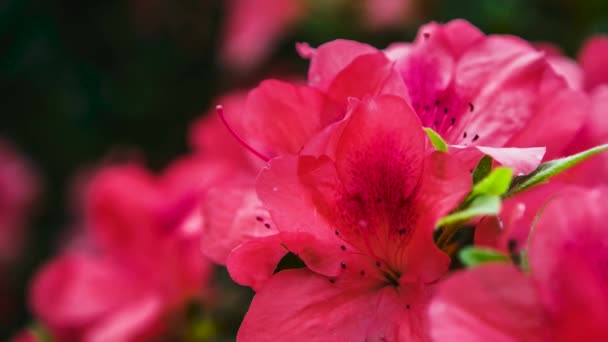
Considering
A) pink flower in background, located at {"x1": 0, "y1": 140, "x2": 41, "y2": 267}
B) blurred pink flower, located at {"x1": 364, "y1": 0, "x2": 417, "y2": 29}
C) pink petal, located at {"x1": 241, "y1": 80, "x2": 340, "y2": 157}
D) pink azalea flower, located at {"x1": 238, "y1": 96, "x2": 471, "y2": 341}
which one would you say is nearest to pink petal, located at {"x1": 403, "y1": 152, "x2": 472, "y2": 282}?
pink azalea flower, located at {"x1": 238, "y1": 96, "x2": 471, "y2": 341}

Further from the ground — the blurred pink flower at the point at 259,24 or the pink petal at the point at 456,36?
the pink petal at the point at 456,36

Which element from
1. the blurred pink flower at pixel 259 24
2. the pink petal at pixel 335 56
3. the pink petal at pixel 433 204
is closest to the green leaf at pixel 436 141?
the pink petal at pixel 433 204

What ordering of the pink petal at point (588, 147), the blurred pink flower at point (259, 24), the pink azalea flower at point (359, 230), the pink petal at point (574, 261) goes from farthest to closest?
the blurred pink flower at point (259, 24)
the pink petal at point (588, 147)
the pink azalea flower at point (359, 230)
the pink petal at point (574, 261)

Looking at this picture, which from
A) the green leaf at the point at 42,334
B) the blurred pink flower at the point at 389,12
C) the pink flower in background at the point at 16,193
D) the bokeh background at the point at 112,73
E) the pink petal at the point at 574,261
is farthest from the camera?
the pink flower in background at the point at 16,193

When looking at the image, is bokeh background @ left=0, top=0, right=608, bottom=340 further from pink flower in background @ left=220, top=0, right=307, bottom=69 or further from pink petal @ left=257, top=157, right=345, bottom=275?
pink petal @ left=257, top=157, right=345, bottom=275

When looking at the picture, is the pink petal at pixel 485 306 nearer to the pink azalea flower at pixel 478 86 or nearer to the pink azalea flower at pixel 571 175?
the pink azalea flower at pixel 571 175

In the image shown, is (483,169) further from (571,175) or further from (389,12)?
(389,12)
